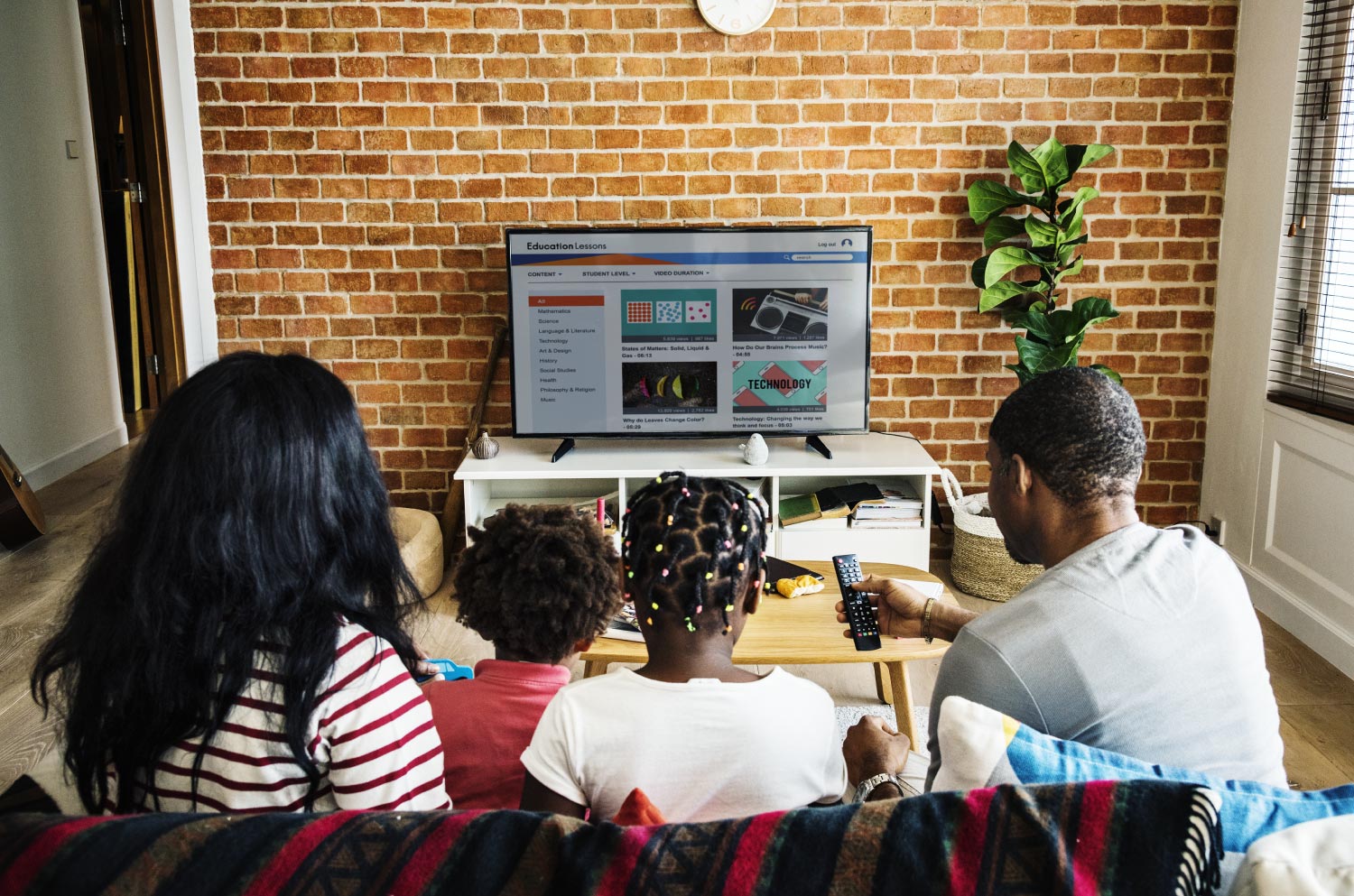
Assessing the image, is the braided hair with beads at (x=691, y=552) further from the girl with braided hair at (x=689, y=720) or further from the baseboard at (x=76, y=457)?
the baseboard at (x=76, y=457)

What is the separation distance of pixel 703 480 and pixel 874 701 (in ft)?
5.77

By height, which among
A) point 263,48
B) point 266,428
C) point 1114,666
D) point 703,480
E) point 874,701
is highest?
point 263,48

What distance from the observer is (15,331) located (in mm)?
4629

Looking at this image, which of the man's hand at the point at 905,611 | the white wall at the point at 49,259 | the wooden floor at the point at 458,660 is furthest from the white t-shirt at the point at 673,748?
the white wall at the point at 49,259

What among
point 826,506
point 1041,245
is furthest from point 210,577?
point 1041,245

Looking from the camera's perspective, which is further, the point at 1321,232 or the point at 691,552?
the point at 1321,232

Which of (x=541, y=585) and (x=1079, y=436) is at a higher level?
(x=1079, y=436)

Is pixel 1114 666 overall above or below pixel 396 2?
below

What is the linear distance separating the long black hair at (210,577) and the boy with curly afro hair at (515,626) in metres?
0.34

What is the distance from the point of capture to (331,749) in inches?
45.8

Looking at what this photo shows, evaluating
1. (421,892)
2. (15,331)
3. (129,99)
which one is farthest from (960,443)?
(129,99)

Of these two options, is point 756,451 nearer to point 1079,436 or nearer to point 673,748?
point 1079,436

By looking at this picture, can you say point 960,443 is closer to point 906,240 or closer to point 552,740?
point 906,240

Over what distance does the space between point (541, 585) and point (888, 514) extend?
2147 millimetres
